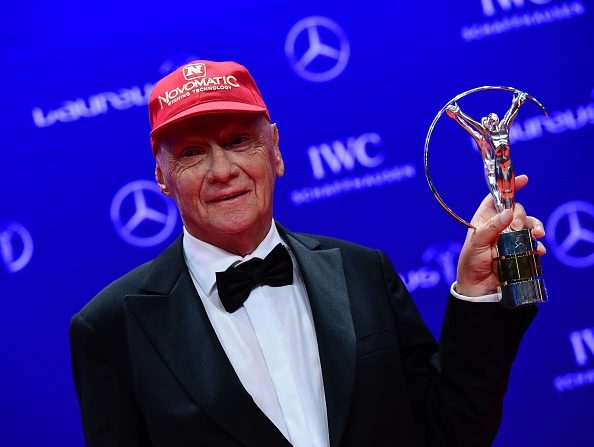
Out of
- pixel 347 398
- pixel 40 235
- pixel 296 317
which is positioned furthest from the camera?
pixel 40 235

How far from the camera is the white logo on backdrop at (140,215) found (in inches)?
119

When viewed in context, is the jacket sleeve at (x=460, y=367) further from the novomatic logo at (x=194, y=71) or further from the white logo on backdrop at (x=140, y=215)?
the white logo on backdrop at (x=140, y=215)

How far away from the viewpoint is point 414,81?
309 cm

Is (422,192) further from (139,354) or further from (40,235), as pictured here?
(139,354)

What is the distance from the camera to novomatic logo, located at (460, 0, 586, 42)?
10.1 feet

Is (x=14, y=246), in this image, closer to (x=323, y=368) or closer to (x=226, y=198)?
(x=226, y=198)

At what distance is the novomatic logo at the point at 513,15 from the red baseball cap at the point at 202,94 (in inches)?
53.8

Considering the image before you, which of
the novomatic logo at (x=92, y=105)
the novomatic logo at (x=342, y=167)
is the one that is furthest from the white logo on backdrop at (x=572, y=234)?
the novomatic logo at (x=92, y=105)

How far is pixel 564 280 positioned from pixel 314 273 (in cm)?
143

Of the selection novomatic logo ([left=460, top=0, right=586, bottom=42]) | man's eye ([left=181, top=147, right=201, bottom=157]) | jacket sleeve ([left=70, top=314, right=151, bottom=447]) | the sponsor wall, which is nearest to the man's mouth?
man's eye ([left=181, top=147, right=201, bottom=157])

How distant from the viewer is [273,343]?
1.83 m

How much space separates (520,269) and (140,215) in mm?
1662

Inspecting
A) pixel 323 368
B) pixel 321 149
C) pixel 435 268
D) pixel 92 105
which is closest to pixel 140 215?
pixel 92 105

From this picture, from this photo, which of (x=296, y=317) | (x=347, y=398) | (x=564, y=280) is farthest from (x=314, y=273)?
(x=564, y=280)
